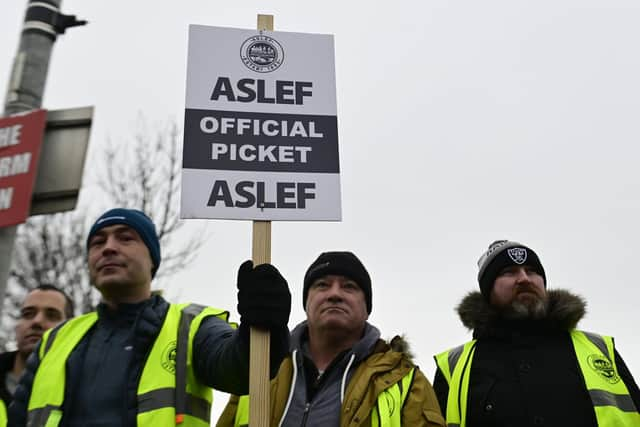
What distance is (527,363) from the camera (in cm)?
344

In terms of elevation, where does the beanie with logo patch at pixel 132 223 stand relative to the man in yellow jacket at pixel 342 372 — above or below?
above

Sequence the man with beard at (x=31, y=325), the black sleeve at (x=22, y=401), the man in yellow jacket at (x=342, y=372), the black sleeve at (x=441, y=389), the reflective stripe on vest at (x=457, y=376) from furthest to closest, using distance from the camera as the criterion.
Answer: the man with beard at (x=31, y=325)
the black sleeve at (x=441, y=389)
the reflective stripe on vest at (x=457, y=376)
the man in yellow jacket at (x=342, y=372)
the black sleeve at (x=22, y=401)

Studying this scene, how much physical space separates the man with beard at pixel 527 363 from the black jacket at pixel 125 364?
119 centimetres

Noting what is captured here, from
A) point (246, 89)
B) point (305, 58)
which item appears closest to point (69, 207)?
point (246, 89)

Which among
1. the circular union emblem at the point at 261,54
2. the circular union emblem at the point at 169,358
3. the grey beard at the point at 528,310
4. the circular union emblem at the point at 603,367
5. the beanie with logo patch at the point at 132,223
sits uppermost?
the circular union emblem at the point at 261,54

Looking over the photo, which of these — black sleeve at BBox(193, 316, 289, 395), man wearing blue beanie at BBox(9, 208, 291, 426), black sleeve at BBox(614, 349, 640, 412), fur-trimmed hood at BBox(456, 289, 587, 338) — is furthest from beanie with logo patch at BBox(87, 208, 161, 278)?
black sleeve at BBox(614, 349, 640, 412)

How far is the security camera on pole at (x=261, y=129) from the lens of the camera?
304 cm

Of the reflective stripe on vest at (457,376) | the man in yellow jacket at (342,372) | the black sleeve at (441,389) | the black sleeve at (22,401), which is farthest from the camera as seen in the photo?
the black sleeve at (441,389)

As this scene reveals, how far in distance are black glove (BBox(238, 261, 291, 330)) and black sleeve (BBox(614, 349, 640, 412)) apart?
1.80m

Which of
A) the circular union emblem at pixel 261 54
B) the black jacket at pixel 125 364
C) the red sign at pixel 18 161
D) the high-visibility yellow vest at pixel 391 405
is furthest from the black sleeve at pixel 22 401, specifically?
the circular union emblem at pixel 261 54

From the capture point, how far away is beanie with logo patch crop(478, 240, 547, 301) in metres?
3.82

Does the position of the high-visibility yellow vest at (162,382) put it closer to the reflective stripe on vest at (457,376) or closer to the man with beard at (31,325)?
the man with beard at (31,325)

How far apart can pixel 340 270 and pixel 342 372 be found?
0.55 meters

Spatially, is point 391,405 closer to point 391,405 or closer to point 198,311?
point 391,405
